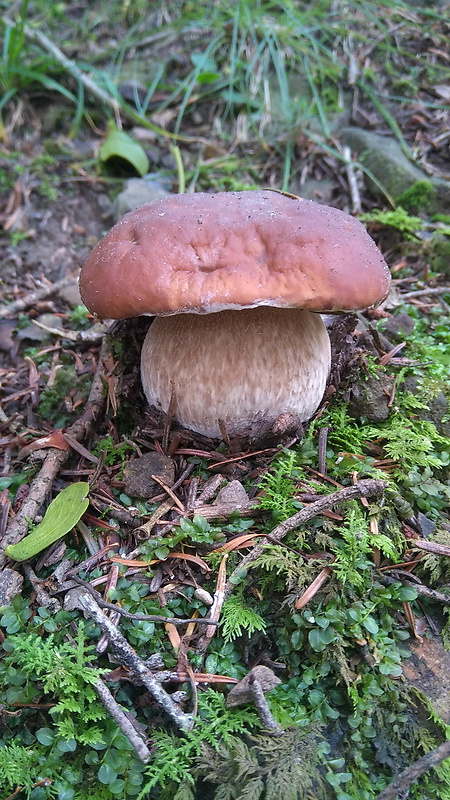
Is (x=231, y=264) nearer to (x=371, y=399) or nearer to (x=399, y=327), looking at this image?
(x=371, y=399)

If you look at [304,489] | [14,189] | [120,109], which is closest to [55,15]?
[120,109]

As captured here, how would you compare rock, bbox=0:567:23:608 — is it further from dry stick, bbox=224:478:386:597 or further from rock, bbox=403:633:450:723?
rock, bbox=403:633:450:723

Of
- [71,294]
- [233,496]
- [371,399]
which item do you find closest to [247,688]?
[233,496]

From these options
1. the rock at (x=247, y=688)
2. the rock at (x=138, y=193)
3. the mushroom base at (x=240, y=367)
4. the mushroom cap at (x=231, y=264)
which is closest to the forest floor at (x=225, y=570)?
the rock at (x=247, y=688)

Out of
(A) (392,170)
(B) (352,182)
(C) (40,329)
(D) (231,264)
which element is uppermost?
(D) (231,264)

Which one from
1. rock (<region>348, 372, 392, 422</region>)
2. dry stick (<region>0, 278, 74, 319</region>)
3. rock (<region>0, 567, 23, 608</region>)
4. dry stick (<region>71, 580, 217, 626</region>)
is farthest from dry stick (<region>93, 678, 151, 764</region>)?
dry stick (<region>0, 278, 74, 319</region>)

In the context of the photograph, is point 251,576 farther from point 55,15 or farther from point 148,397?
point 55,15
